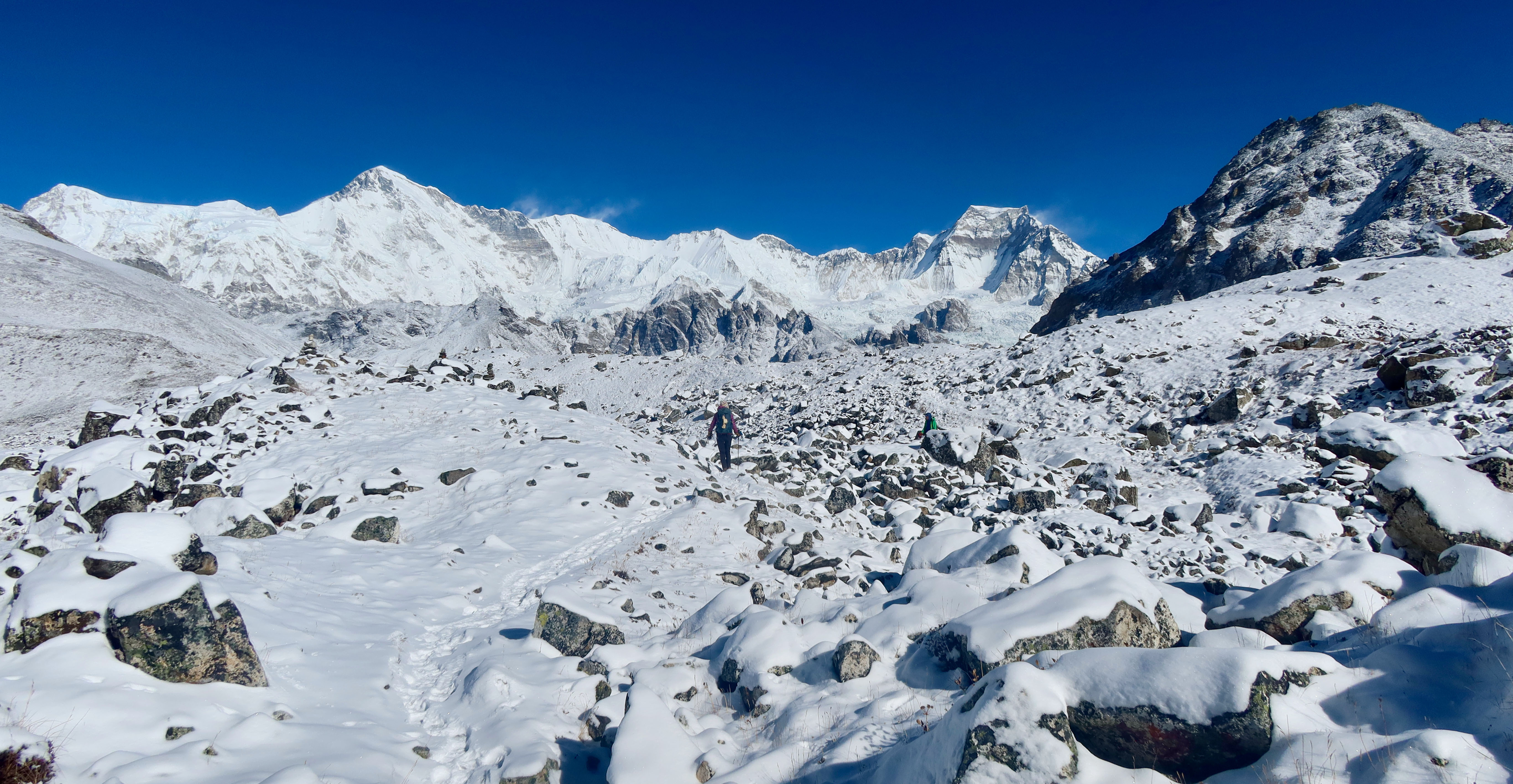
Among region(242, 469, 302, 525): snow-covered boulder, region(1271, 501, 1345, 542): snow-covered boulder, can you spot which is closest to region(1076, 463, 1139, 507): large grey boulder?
region(1271, 501, 1345, 542): snow-covered boulder

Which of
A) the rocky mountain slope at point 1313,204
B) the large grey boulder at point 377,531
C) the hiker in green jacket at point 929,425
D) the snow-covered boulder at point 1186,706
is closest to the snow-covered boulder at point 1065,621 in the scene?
the snow-covered boulder at point 1186,706

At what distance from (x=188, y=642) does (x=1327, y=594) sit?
468 inches

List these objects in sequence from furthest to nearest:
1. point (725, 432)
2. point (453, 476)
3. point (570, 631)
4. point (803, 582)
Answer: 1. point (725, 432)
2. point (453, 476)
3. point (803, 582)
4. point (570, 631)

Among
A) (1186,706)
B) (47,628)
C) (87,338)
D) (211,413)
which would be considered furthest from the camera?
(87,338)

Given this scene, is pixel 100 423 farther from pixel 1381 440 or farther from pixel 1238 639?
pixel 1381 440

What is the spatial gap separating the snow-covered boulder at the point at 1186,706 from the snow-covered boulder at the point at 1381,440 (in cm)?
1421

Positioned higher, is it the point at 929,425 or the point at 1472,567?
the point at 929,425

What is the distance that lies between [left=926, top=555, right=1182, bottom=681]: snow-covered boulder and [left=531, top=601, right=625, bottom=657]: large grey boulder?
4712mm

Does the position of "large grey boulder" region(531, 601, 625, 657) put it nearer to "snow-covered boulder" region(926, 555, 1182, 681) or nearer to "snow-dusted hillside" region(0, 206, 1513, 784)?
"snow-dusted hillside" region(0, 206, 1513, 784)

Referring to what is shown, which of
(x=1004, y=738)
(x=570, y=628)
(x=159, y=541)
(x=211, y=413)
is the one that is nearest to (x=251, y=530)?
(x=159, y=541)

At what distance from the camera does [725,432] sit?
68.7ft

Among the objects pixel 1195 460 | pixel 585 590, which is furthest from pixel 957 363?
pixel 585 590

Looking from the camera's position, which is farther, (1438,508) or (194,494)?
(194,494)

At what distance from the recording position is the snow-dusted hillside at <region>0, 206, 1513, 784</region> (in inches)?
180
